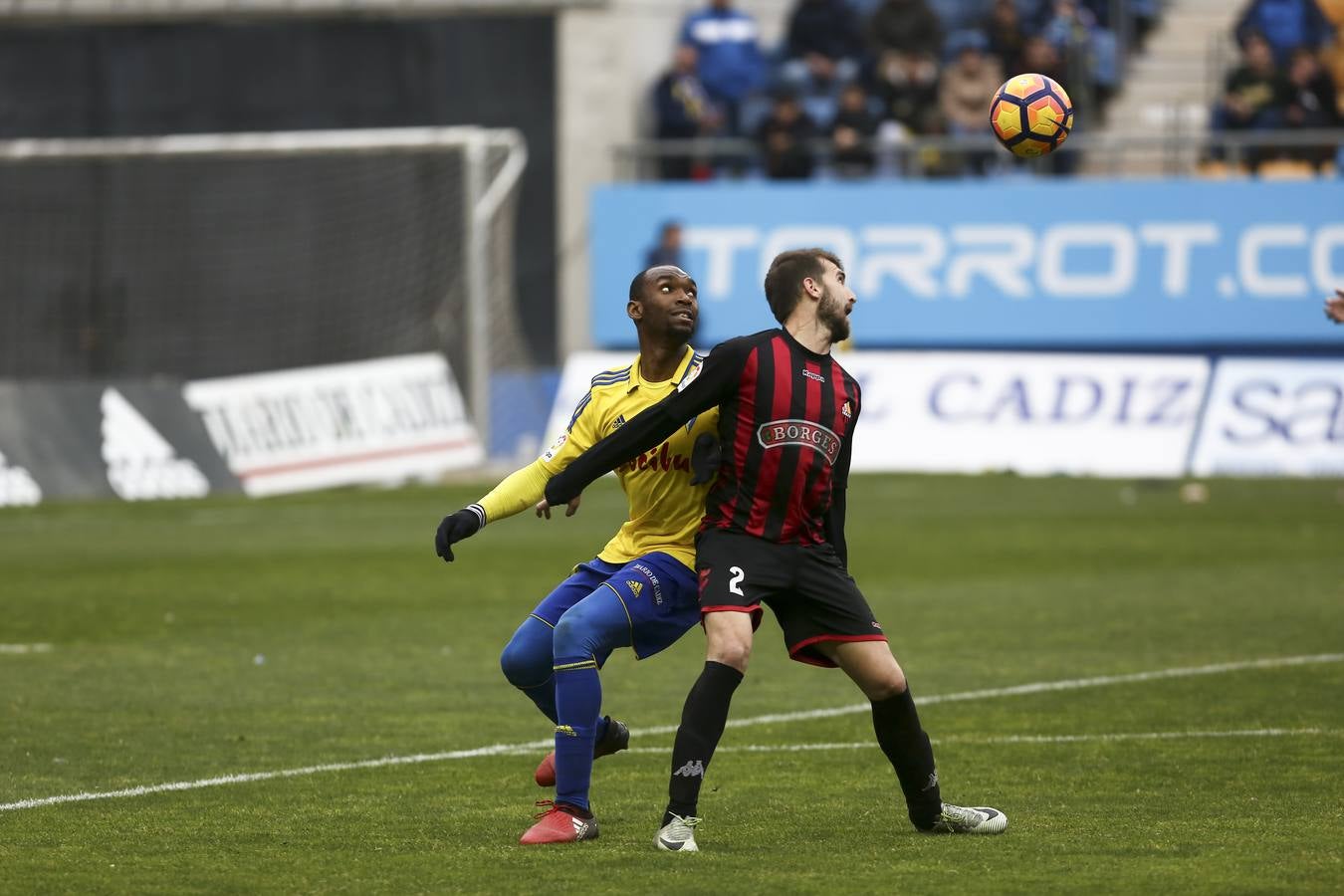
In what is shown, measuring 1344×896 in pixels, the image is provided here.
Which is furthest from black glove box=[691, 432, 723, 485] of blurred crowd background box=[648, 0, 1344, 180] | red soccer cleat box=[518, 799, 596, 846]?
blurred crowd background box=[648, 0, 1344, 180]

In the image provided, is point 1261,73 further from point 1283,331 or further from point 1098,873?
point 1098,873

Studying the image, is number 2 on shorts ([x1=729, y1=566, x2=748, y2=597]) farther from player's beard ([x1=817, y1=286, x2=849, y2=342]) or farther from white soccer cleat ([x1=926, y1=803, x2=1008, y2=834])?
white soccer cleat ([x1=926, y1=803, x2=1008, y2=834])

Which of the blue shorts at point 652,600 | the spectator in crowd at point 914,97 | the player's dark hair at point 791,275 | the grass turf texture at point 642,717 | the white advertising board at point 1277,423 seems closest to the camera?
the grass turf texture at point 642,717

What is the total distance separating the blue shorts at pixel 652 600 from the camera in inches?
282

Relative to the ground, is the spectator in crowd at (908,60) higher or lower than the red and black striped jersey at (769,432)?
lower

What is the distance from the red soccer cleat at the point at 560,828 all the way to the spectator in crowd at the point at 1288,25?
70.4ft

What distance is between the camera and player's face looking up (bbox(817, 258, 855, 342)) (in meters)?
6.96

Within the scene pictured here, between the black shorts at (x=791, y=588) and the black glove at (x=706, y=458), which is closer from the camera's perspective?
the black shorts at (x=791, y=588)

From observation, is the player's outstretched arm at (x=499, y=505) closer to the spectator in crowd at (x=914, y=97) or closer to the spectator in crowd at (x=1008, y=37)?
the spectator in crowd at (x=1008, y=37)

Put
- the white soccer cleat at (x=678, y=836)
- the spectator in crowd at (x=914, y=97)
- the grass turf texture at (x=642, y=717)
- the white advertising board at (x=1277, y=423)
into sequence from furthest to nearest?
the spectator in crowd at (x=914, y=97)
the white advertising board at (x=1277, y=423)
the white soccer cleat at (x=678, y=836)
the grass turf texture at (x=642, y=717)

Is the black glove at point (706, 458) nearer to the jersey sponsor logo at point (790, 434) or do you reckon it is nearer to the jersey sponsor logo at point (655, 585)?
the jersey sponsor logo at point (790, 434)

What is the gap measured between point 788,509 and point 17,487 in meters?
15.6

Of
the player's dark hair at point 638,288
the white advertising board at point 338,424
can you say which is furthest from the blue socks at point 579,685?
the white advertising board at point 338,424

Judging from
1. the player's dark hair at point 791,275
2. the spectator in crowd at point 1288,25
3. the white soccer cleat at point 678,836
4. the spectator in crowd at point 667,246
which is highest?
Answer: the player's dark hair at point 791,275
